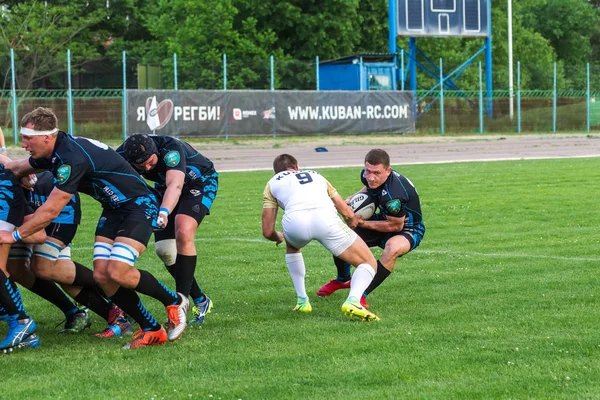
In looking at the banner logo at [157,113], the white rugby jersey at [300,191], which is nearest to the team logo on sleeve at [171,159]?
the white rugby jersey at [300,191]

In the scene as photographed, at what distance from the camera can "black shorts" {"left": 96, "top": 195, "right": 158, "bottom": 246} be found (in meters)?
7.63

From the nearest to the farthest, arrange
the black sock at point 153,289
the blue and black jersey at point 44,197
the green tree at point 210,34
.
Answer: the black sock at point 153,289
the blue and black jersey at point 44,197
the green tree at point 210,34

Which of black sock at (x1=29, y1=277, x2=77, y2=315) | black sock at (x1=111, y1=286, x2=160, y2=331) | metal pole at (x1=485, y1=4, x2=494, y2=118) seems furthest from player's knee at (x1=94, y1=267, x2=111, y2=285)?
metal pole at (x1=485, y1=4, x2=494, y2=118)

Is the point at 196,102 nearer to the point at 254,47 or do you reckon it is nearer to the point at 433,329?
the point at 254,47

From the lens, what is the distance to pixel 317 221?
8.30 meters

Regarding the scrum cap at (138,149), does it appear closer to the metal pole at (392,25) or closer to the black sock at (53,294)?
the black sock at (53,294)

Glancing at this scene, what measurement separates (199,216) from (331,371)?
8.90ft

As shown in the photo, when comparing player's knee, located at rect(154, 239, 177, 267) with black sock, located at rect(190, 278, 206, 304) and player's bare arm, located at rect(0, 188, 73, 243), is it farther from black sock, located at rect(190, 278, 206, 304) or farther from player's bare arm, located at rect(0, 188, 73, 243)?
player's bare arm, located at rect(0, 188, 73, 243)

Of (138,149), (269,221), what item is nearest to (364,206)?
(269,221)

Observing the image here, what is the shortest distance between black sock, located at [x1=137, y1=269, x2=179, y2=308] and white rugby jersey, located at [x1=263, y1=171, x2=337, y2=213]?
4.06ft

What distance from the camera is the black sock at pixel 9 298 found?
299 inches

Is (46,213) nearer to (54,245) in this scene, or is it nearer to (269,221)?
(54,245)

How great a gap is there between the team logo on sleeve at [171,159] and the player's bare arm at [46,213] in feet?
3.95

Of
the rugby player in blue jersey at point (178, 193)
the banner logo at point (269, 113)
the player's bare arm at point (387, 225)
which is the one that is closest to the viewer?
the rugby player in blue jersey at point (178, 193)
